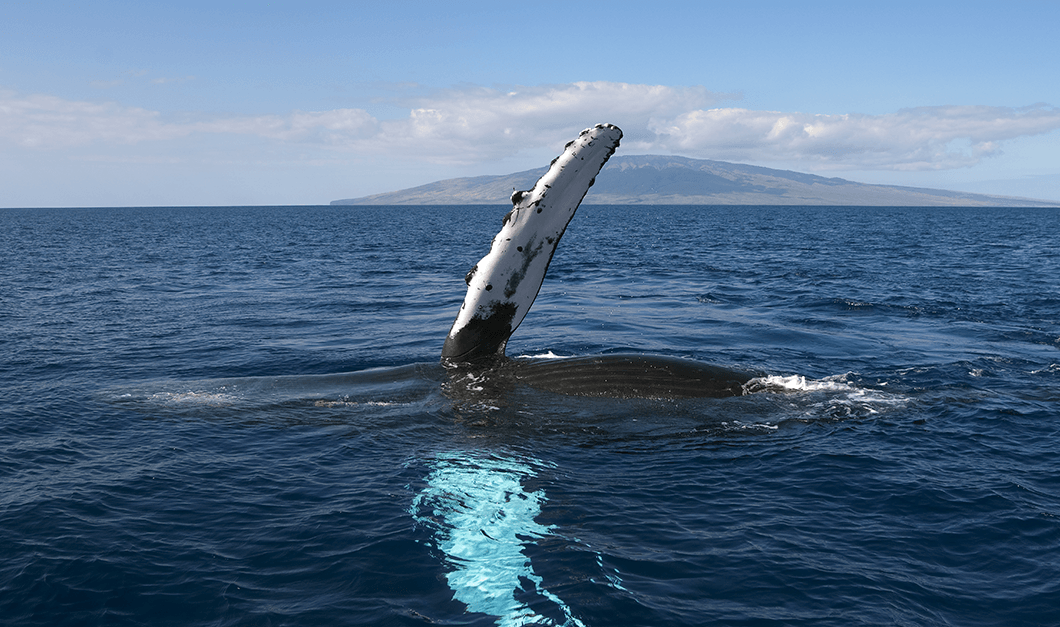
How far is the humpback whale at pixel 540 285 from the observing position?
9.62m

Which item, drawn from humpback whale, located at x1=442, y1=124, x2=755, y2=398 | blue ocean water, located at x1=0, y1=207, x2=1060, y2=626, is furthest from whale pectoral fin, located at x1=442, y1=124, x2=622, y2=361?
blue ocean water, located at x1=0, y1=207, x2=1060, y2=626

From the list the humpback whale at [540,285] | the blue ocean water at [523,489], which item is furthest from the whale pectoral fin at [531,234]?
the blue ocean water at [523,489]

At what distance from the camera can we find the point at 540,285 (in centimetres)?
973

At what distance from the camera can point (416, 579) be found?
607 cm

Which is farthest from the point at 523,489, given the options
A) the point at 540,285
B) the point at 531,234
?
the point at 531,234

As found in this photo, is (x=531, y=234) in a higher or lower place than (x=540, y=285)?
higher

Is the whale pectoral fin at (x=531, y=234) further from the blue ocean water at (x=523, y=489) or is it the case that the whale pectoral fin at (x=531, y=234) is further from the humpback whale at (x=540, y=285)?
the blue ocean water at (x=523, y=489)

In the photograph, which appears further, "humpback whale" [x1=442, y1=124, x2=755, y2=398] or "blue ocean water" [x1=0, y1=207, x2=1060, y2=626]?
"humpback whale" [x1=442, y1=124, x2=755, y2=398]

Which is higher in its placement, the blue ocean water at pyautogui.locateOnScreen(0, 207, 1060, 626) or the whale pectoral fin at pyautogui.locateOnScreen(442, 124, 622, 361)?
the whale pectoral fin at pyautogui.locateOnScreen(442, 124, 622, 361)

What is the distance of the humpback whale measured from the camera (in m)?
9.62

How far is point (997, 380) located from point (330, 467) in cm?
1117

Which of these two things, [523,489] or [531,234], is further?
[531,234]

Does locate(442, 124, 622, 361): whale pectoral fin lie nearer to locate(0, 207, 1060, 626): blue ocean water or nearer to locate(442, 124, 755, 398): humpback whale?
locate(442, 124, 755, 398): humpback whale

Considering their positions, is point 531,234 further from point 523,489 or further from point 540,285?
point 523,489
